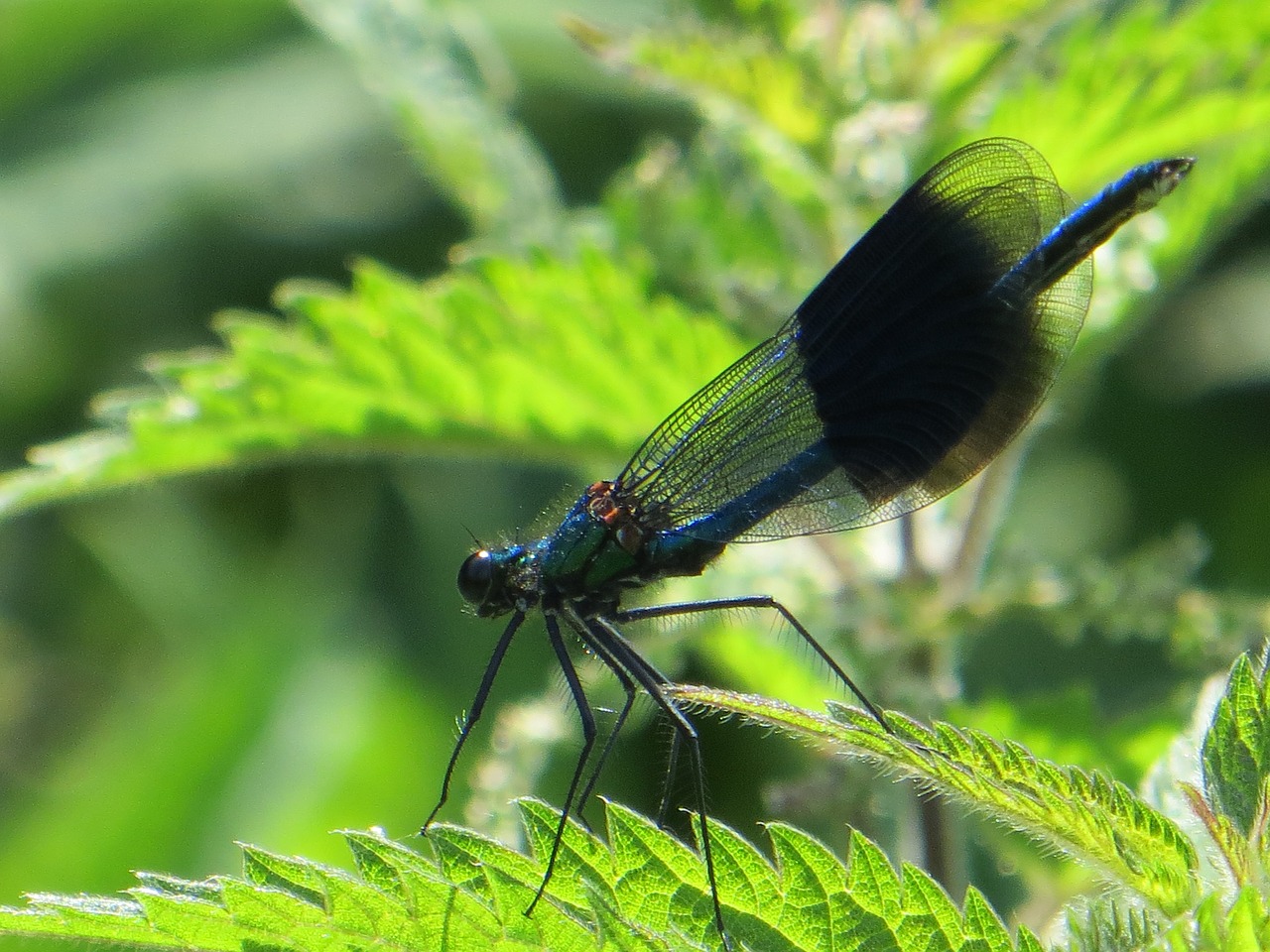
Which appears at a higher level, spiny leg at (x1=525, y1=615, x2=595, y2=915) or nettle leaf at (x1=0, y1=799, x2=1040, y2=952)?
spiny leg at (x1=525, y1=615, x2=595, y2=915)

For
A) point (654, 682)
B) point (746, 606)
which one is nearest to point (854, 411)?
point (746, 606)

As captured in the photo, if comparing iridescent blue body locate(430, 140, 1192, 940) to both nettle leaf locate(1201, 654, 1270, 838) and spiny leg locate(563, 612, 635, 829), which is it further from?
nettle leaf locate(1201, 654, 1270, 838)

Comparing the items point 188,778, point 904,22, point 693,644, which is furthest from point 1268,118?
point 188,778

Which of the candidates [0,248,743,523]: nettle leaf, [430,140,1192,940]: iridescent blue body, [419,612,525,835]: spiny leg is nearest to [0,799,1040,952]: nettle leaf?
[430,140,1192,940]: iridescent blue body

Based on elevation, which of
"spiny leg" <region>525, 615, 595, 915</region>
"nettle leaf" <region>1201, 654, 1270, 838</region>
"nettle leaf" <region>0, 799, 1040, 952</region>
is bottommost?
"nettle leaf" <region>0, 799, 1040, 952</region>

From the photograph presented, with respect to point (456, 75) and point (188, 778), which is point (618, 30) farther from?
point (188, 778)

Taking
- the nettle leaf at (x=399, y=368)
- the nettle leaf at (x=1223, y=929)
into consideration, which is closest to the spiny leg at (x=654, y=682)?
the nettle leaf at (x=399, y=368)
